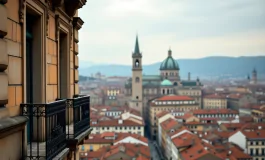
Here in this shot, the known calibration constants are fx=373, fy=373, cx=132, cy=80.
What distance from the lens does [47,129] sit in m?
5.71

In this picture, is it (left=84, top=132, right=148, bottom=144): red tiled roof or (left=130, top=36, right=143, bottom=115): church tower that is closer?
(left=84, top=132, right=148, bottom=144): red tiled roof

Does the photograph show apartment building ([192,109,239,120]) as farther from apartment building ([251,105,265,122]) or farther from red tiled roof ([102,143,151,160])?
red tiled roof ([102,143,151,160])

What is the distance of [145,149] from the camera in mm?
56812

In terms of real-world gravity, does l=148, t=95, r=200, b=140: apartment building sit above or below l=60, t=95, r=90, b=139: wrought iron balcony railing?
below

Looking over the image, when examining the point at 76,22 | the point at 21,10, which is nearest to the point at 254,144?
the point at 76,22

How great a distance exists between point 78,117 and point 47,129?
8.10ft

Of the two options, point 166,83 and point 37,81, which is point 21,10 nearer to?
point 37,81

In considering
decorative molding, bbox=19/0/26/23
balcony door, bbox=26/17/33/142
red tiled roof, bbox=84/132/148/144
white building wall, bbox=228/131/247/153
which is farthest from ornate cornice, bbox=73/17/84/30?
white building wall, bbox=228/131/247/153

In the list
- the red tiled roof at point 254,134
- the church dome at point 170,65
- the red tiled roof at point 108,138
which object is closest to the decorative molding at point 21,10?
the red tiled roof at point 108,138

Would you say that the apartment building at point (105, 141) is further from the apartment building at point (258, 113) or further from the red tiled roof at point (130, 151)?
the apartment building at point (258, 113)

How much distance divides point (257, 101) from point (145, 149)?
97166 millimetres

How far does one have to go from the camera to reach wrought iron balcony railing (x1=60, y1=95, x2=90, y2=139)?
7523 mm

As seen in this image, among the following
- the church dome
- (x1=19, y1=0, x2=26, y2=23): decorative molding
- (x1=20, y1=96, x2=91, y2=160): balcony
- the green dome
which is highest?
the church dome

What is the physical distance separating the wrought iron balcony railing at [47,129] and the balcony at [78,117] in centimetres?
91
